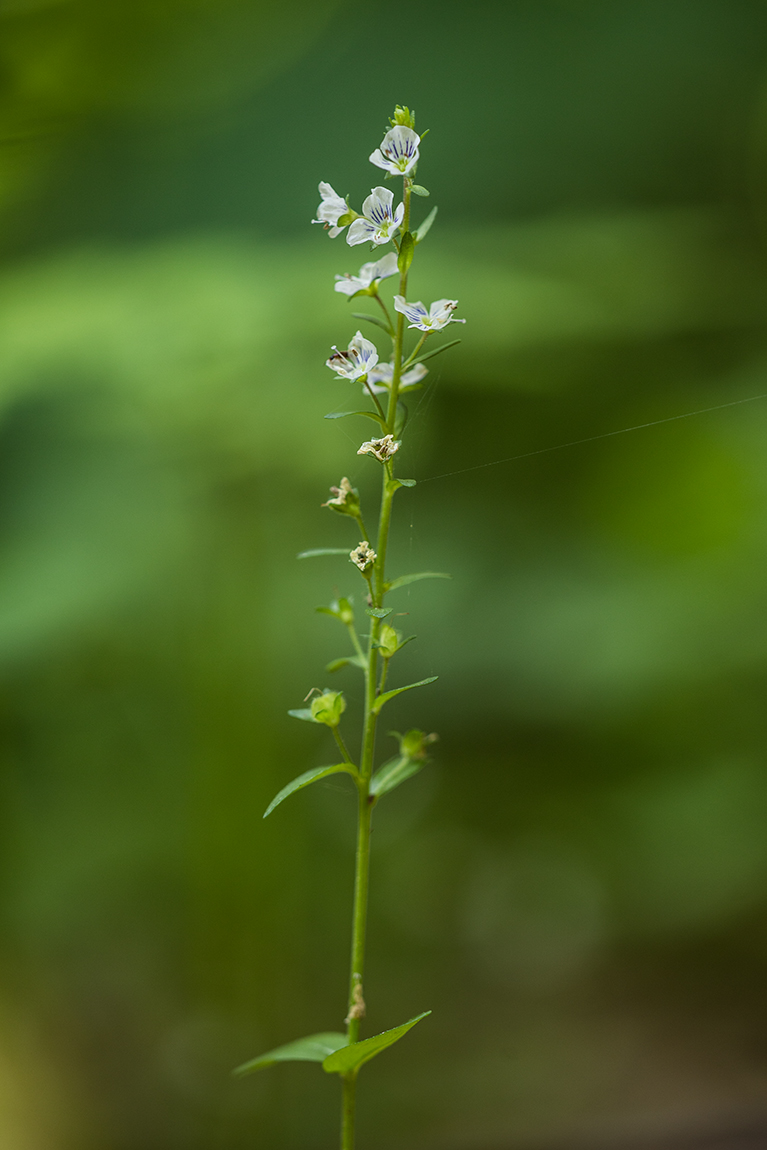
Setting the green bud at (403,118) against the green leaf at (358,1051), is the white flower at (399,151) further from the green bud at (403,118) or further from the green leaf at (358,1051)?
the green leaf at (358,1051)

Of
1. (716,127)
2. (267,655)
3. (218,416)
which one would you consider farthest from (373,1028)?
(716,127)

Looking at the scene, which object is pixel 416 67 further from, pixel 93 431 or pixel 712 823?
pixel 712 823

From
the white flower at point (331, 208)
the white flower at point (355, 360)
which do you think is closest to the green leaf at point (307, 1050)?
the white flower at point (355, 360)

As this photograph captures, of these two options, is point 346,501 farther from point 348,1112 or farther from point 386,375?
point 348,1112

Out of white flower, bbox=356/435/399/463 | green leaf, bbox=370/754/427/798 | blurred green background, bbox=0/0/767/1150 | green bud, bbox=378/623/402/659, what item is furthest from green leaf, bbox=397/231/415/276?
blurred green background, bbox=0/0/767/1150

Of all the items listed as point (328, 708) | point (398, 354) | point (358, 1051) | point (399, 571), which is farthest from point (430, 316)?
point (399, 571)

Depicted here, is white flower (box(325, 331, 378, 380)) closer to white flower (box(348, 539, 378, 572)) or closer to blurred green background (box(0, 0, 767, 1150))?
white flower (box(348, 539, 378, 572))
